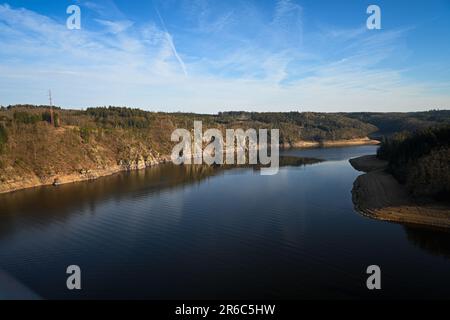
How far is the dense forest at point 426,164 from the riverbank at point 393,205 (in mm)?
1044

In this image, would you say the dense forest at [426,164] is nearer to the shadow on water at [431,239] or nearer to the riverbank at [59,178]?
the shadow on water at [431,239]

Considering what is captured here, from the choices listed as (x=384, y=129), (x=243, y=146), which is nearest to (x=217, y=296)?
(x=243, y=146)

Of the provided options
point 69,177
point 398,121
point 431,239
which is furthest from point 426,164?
point 398,121

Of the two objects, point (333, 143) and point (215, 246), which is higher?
point (333, 143)

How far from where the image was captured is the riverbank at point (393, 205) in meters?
26.7

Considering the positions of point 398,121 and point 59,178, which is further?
point 398,121

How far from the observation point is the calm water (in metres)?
16.9

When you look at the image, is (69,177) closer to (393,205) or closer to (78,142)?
(78,142)

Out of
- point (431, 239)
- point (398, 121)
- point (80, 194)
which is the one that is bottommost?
point (431, 239)

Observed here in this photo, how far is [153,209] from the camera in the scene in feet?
106

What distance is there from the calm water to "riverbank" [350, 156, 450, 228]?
1297mm

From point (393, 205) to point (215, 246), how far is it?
17.1 meters

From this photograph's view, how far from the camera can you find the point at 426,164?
3156 cm

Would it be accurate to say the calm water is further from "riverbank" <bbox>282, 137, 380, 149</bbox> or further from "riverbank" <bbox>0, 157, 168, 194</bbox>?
"riverbank" <bbox>282, 137, 380, 149</bbox>
